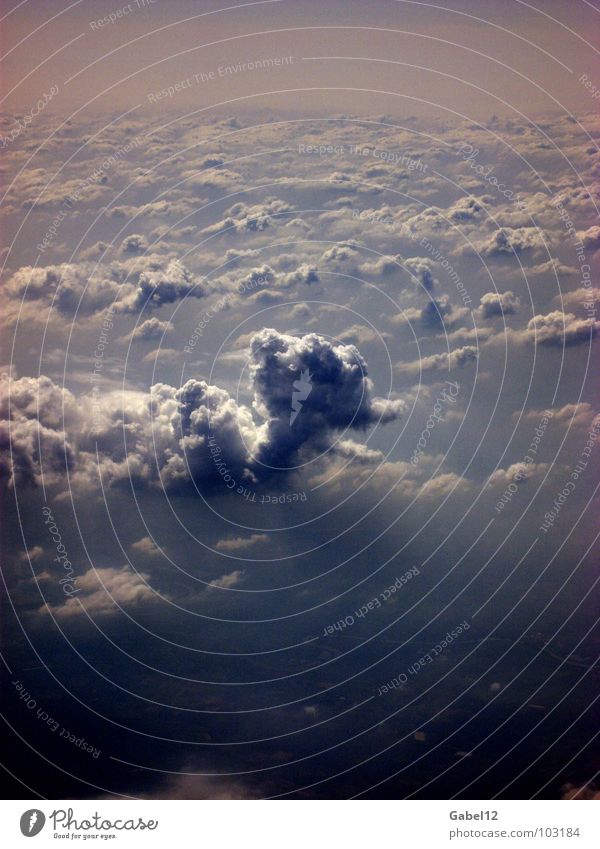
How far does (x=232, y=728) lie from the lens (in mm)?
174625

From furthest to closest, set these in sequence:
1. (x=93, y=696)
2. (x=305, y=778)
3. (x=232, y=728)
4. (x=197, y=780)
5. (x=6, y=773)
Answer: (x=93, y=696) < (x=232, y=728) < (x=305, y=778) < (x=197, y=780) < (x=6, y=773)

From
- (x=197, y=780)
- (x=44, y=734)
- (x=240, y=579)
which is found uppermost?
(x=240, y=579)
